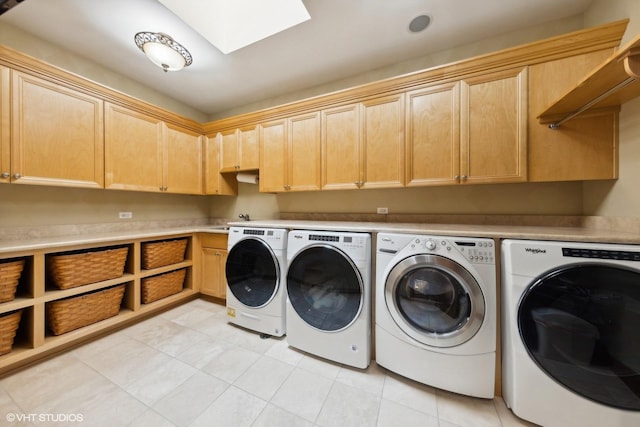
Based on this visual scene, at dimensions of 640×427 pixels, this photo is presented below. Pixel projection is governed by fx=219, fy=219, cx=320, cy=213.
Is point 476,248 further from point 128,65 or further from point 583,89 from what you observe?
point 128,65

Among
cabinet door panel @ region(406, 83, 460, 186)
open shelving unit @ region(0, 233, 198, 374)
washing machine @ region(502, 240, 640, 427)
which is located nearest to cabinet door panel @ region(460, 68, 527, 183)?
cabinet door panel @ region(406, 83, 460, 186)

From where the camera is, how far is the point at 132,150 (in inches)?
90.4

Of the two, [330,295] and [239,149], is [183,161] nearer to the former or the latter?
[239,149]

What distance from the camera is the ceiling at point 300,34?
64.4 inches

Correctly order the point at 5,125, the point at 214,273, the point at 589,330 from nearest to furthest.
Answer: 1. the point at 589,330
2. the point at 5,125
3. the point at 214,273

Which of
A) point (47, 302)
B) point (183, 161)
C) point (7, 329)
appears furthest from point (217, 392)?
point (183, 161)

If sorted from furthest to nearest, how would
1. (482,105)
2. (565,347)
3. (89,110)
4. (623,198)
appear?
(89,110)
(482,105)
(623,198)
(565,347)

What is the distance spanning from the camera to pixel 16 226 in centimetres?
184

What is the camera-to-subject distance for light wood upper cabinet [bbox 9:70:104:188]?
1650 millimetres

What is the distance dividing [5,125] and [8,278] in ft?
3.63

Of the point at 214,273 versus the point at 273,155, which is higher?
the point at 273,155

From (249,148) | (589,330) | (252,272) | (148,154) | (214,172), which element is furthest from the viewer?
(214,172)

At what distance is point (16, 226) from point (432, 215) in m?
3.64

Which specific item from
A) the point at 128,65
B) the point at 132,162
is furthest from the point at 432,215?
the point at 128,65
